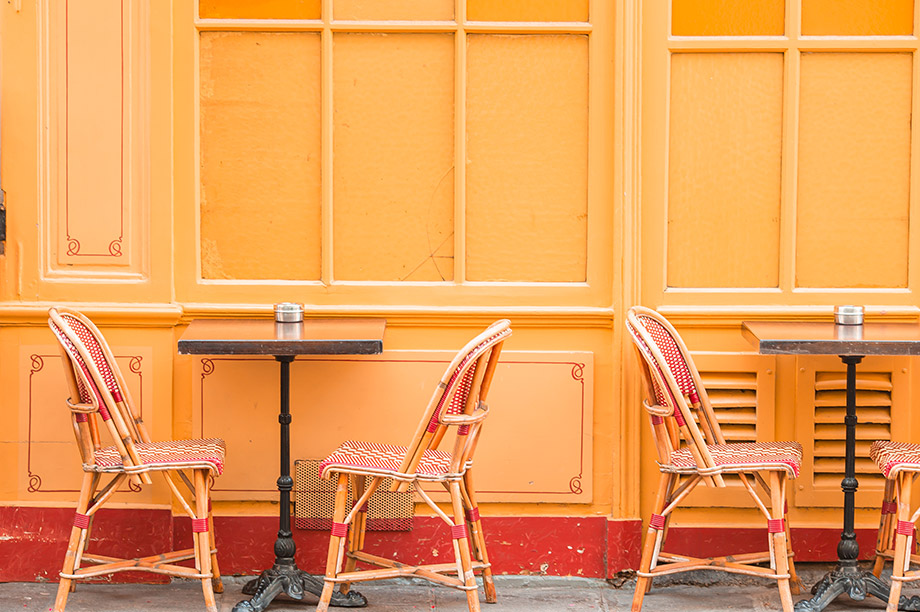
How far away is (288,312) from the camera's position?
4027mm

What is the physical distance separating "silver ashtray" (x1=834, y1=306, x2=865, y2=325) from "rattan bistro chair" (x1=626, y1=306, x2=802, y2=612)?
0.49 m

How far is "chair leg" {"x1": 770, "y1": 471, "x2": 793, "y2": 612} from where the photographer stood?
12.0 ft

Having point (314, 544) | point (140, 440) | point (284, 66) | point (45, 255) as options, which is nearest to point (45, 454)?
point (140, 440)

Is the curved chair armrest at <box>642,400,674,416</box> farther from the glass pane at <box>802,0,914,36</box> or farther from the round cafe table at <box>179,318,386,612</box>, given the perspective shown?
the glass pane at <box>802,0,914,36</box>

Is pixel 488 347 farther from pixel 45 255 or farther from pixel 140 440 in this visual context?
pixel 45 255

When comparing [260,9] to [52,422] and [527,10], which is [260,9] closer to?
[527,10]

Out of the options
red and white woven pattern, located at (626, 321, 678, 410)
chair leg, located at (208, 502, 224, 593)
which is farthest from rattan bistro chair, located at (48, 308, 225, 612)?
red and white woven pattern, located at (626, 321, 678, 410)

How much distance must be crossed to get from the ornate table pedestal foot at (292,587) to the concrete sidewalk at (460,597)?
55 mm

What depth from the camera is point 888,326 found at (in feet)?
13.5

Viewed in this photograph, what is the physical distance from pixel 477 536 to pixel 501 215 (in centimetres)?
124

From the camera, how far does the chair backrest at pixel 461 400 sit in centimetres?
346

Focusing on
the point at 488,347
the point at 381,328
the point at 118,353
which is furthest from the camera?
the point at 118,353

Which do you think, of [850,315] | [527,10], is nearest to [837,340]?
[850,315]

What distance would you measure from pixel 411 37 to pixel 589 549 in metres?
2.11
